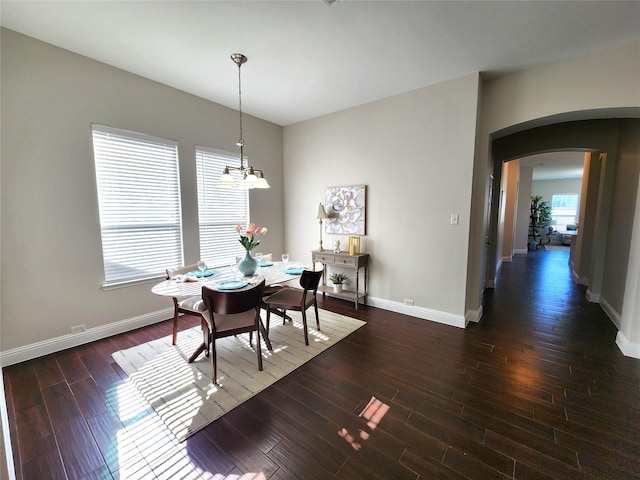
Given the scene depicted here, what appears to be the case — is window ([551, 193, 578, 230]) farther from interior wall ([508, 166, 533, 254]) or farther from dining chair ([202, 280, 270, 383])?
dining chair ([202, 280, 270, 383])

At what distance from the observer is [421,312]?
11.7ft

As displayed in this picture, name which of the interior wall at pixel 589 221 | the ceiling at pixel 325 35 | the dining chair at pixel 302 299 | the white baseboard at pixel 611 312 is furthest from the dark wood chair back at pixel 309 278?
the interior wall at pixel 589 221

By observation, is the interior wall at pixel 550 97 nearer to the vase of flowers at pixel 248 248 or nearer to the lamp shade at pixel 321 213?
the lamp shade at pixel 321 213

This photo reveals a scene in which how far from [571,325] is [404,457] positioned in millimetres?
3223

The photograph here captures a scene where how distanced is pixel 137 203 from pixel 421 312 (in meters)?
3.95

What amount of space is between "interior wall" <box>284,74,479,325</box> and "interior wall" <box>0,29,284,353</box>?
5.67 ft

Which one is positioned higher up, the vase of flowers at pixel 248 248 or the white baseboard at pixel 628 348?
the vase of flowers at pixel 248 248

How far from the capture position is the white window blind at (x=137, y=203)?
2.91 meters

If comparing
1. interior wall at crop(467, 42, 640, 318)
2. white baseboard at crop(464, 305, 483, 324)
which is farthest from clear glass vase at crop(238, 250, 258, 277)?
white baseboard at crop(464, 305, 483, 324)

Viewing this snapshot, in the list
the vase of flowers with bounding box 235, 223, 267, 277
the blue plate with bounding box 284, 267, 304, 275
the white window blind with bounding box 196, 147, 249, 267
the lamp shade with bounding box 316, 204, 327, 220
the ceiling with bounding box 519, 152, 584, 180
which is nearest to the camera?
the vase of flowers with bounding box 235, 223, 267, 277

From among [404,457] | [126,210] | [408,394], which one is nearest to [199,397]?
[404,457]

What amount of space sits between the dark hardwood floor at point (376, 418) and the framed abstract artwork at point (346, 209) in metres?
1.82

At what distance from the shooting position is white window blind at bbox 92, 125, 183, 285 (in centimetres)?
291

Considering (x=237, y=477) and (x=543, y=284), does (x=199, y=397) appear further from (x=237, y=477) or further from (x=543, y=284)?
(x=543, y=284)
